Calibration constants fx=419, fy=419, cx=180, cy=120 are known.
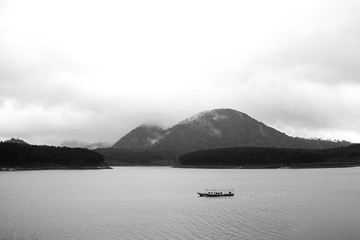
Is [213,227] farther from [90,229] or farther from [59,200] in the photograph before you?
[59,200]

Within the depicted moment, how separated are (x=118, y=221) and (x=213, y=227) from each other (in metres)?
17.4

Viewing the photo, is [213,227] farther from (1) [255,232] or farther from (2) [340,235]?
(2) [340,235]

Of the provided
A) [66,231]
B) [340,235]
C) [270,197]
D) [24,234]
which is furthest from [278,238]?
[270,197]

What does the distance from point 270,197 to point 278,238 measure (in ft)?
186

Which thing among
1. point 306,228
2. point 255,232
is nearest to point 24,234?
point 255,232

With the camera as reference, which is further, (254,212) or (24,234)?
(254,212)

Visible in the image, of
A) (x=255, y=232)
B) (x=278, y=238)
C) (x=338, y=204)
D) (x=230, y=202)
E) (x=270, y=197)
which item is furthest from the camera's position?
(x=270, y=197)

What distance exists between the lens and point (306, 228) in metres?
63.8

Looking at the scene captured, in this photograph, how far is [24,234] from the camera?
59812mm

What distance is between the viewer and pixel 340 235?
2270 inches

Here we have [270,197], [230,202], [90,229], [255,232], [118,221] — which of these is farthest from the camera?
[270,197]

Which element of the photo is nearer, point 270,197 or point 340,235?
point 340,235

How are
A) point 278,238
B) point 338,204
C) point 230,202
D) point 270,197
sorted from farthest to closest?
point 270,197 → point 230,202 → point 338,204 → point 278,238

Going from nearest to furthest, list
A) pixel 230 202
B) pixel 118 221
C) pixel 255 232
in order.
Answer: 1. pixel 255 232
2. pixel 118 221
3. pixel 230 202
